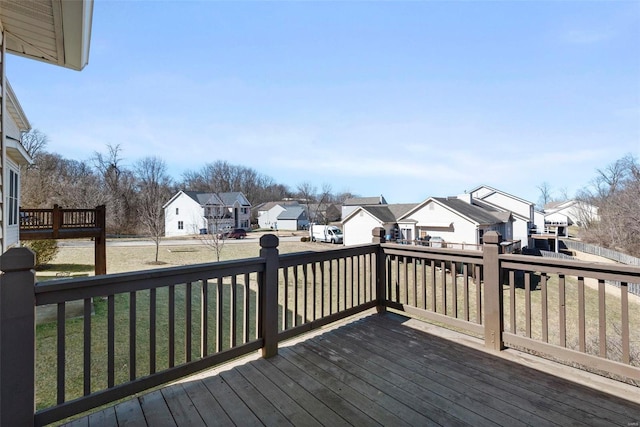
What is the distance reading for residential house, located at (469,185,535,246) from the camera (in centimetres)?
2589

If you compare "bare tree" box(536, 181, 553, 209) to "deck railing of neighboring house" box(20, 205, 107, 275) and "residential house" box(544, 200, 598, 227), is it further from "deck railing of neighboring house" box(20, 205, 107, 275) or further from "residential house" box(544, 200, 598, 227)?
"deck railing of neighboring house" box(20, 205, 107, 275)

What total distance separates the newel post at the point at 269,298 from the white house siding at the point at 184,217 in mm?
32911

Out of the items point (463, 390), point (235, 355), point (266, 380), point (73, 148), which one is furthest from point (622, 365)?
point (73, 148)

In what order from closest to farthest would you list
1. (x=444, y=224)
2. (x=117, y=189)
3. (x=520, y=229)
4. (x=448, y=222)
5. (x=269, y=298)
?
(x=269, y=298), (x=448, y=222), (x=444, y=224), (x=520, y=229), (x=117, y=189)

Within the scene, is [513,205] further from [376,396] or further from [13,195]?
[13,195]

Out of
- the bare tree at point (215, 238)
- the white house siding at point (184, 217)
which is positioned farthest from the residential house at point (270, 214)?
the bare tree at point (215, 238)

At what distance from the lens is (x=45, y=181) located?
2356 cm

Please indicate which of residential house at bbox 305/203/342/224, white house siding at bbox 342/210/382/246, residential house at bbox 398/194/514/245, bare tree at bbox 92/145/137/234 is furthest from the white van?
bare tree at bbox 92/145/137/234

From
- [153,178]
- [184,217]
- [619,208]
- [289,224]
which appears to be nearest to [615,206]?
[619,208]

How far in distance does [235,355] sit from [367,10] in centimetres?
682

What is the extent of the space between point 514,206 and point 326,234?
1781 cm

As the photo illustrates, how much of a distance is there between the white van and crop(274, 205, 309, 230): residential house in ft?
53.9

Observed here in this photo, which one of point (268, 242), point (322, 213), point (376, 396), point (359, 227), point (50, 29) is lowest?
point (376, 396)

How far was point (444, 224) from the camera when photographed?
2039 cm
